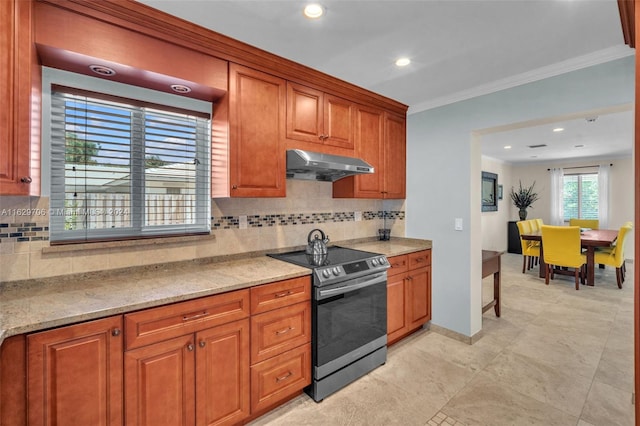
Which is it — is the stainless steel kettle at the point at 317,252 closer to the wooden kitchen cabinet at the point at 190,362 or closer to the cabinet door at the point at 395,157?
the wooden kitchen cabinet at the point at 190,362

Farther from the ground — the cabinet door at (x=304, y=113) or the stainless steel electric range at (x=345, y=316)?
the cabinet door at (x=304, y=113)

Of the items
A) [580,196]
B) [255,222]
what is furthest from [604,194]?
[255,222]

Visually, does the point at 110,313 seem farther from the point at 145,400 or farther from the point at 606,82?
the point at 606,82

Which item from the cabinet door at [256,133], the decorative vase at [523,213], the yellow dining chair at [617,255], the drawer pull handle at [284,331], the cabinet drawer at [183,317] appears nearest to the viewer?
the cabinet drawer at [183,317]

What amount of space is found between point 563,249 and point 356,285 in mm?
4377

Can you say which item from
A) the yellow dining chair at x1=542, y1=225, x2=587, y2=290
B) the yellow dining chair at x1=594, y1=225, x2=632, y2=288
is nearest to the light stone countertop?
the yellow dining chair at x1=542, y1=225, x2=587, y2=290

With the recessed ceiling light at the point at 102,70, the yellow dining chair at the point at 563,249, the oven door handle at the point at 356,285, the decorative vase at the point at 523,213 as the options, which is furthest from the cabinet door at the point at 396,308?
the decorative vase at the point at 523,213

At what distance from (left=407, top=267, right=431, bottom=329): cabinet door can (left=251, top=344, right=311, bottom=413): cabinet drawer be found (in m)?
1.31

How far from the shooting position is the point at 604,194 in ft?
22.8

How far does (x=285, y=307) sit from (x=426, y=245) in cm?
183

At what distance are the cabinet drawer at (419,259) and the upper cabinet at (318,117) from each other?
1.23 metres

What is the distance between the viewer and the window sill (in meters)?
1.71

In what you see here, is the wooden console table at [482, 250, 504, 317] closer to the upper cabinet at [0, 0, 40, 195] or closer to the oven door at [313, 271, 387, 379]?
the oven door at [313, 271, 387, 379]

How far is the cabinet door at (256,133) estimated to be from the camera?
2074 mm
